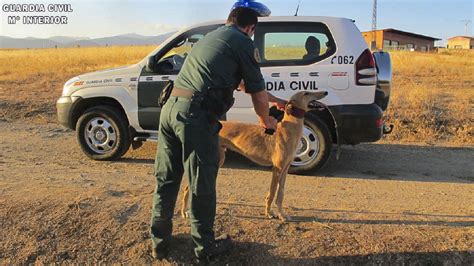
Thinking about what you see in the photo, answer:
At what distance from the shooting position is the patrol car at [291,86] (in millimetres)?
5777

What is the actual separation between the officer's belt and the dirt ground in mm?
1289

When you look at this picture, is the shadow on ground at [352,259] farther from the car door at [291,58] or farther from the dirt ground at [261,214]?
the car door at [291,58]

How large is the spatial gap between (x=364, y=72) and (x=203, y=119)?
3027 mm

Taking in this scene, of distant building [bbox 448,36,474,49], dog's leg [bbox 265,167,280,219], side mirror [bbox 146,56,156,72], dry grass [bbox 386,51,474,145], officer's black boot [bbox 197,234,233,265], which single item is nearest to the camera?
officer's black boot [bbox 197,234,233,265]

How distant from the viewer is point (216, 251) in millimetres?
3670

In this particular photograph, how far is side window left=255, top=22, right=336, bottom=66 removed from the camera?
5902 millimetres

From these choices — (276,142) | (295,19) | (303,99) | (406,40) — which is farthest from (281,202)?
(406,40)

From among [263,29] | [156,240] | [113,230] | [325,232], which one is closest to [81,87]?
[263,29]

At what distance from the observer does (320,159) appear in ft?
19.5

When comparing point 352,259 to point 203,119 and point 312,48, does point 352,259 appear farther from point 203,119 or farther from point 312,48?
point 312,48

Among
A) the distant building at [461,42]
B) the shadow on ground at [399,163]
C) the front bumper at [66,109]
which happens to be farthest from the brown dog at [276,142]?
the distant building at [461,42]

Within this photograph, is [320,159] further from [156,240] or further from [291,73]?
[156,240]

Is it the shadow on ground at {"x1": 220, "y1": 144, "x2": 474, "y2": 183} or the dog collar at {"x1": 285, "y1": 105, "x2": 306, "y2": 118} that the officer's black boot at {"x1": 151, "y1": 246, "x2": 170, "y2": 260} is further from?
the shadow on ground at {"x1": 220, "y1": 144, "x2": 474, "y2": 183}

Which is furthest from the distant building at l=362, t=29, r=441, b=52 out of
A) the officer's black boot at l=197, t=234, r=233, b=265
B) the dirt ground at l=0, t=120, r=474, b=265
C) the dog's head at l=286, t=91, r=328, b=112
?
the officer's black boot at l=197, t=234, r=233, b=265
